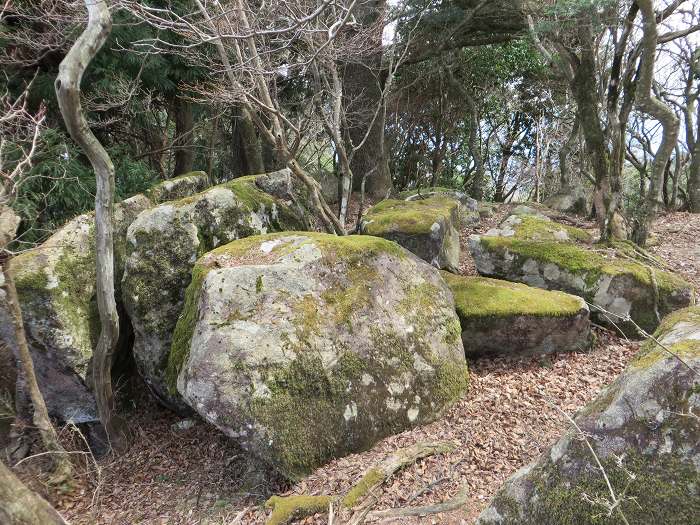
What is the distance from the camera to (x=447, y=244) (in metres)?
7.40

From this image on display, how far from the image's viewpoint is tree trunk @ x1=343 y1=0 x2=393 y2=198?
33.9 feet

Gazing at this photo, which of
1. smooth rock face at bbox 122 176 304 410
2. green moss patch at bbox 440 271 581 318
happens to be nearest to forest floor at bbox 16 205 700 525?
green moss patch at bbox 440 271 581 318

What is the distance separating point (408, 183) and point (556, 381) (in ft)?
41.9

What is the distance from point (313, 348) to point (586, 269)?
13.0 feet

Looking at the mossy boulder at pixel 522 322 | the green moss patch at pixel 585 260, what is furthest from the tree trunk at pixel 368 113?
the mossy boulder at pixel 522 322

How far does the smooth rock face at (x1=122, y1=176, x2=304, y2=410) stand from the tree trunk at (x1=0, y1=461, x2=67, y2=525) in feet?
8.65

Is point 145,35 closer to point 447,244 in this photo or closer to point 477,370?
point 447,244

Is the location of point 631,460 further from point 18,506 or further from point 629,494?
point 18,506

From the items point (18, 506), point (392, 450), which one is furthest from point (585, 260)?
point (18, 506)

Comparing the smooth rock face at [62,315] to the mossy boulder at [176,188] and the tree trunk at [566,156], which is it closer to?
the mossy boulder at [176,188]

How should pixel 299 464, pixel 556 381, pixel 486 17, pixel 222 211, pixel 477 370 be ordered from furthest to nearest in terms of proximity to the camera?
1. pixel 486 17
2. pixel 222 211
3. pixel 477 370
4. pixel 556 381
5. pixel 299 464

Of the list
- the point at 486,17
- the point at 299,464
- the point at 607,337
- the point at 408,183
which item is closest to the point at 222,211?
the point at 299,464

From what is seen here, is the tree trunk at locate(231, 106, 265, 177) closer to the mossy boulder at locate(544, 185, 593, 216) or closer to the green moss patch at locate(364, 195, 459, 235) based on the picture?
the green moss patch at locate(364, 195, 459, 235)

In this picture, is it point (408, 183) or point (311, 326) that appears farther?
point (408, 183)
